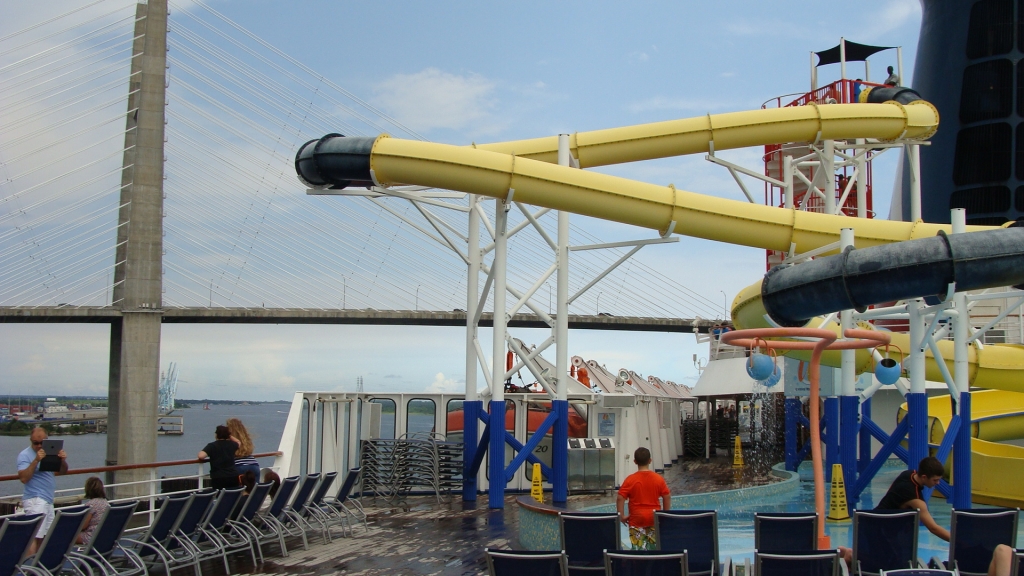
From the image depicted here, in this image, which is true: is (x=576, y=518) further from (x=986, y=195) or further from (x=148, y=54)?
(x=148, y=54)

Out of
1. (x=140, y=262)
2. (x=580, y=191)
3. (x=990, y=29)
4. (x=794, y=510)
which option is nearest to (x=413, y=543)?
(x=580, y=191)

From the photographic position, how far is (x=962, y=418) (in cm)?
1216

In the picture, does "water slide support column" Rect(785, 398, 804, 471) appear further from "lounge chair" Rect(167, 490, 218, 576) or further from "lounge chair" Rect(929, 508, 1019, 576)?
"lounge chair" Rect(167, 490, 218, 576)

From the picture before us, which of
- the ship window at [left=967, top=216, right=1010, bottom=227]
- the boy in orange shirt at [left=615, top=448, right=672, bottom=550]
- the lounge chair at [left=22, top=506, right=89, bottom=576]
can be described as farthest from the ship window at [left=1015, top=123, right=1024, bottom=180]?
the lounge chair at [left=22, top=506, right=89, bottom=576]

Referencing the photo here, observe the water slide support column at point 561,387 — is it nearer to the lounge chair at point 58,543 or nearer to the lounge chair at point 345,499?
the lounge chair at point 345,499

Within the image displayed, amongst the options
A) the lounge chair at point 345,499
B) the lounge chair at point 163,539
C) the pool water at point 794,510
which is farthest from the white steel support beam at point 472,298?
the lounge chair at point 163,539

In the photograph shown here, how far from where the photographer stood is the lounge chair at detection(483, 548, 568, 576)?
6227mm

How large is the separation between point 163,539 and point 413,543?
3197mm

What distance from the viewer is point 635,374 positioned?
1300 inches

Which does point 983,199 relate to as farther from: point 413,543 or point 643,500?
point 643,500

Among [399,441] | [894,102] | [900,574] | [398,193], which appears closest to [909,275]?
[900,574]

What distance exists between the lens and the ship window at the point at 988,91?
30406 mm

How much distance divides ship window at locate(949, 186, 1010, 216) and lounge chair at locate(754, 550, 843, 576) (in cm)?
2752

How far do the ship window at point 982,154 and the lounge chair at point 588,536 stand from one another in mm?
27652
